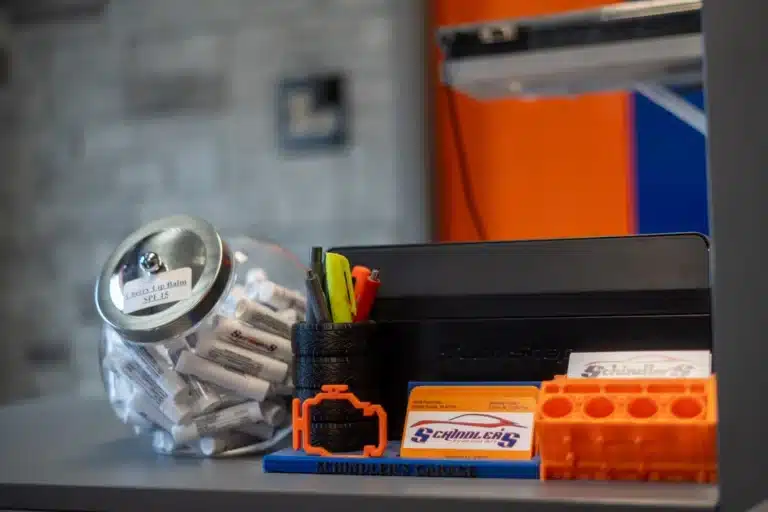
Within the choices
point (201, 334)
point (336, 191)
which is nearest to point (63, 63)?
point (336, 191)

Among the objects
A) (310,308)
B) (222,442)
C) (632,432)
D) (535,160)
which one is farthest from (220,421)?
(535,160)

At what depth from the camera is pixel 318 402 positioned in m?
0.60

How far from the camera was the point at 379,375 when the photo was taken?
24.9 inches

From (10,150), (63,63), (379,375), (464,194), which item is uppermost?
(63,63)

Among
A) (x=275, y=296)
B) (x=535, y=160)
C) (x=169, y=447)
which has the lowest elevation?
(x=169, y=447)

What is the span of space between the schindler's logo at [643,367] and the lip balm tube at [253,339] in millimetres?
235

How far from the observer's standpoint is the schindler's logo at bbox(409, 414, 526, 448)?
1.86 ft

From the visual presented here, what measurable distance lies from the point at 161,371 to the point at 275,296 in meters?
0.12

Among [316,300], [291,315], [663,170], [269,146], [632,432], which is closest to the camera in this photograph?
[632,432]

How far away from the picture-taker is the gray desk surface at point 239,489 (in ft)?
1.54

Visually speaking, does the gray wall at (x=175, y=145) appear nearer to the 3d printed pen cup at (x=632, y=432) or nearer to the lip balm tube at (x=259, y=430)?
the lip balm tube at (x=259, y=430)

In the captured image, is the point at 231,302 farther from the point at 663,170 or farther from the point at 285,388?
the point at 663,170

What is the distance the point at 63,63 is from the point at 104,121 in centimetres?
18

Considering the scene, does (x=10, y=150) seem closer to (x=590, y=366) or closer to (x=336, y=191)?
(x=336, y=191)
